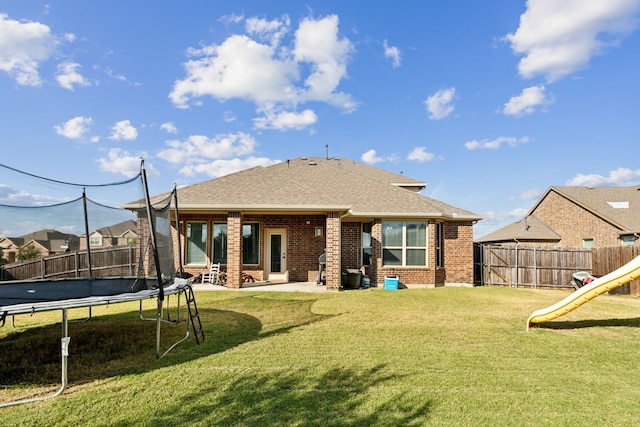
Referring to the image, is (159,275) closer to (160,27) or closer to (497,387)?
(497,387)

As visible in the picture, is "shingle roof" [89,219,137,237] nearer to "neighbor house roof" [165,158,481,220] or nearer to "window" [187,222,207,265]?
"neighbor house roof" [165,158,481,220]

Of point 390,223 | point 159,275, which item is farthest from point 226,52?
point 159,275

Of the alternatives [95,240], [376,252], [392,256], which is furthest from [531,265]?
[95,240]

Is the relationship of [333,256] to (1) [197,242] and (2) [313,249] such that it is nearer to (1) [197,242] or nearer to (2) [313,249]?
(2) [313,249]

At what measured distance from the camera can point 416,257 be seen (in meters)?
14.0

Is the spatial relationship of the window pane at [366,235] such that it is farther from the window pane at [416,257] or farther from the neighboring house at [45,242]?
the neighboring house at [45,242]

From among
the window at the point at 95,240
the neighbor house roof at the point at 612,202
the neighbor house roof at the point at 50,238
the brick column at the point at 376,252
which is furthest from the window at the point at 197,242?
the neighbor house roof at the point at 612,202

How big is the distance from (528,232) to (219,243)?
19.1m

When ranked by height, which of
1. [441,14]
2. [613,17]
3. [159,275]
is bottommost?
[159,275]

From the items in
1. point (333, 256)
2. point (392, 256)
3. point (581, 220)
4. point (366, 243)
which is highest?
point (581, 220)

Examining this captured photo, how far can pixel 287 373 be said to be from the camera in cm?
444

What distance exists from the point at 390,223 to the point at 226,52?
8.50 meters

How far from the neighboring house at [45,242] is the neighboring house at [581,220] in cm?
2346

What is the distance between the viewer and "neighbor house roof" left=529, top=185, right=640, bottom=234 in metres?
19.5
